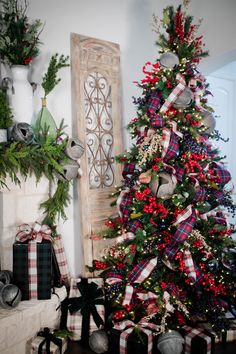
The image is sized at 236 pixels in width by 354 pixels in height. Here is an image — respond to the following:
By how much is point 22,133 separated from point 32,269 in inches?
36.1

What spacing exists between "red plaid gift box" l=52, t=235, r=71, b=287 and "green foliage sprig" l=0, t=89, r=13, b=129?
3.06 feet

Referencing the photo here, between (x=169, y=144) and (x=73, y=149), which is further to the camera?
(x=73, y=149)

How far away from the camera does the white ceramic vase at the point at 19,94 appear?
2086mm

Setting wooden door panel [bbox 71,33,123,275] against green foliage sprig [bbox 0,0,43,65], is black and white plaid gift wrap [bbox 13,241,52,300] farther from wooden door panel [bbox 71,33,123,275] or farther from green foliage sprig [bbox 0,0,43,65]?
green foliage sprig [bbox 0,0,43,65]

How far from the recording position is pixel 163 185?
1.97 meters

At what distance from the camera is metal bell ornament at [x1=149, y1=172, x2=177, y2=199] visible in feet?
6.46

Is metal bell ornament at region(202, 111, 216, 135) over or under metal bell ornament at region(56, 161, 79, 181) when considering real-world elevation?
over

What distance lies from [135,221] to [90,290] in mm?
656

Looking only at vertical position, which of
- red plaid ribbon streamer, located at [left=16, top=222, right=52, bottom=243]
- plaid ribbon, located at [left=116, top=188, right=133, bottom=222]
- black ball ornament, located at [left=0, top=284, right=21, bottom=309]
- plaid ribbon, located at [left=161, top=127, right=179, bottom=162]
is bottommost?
black ball ornament, located at [left=0, top=284, right=21, bottom=309]

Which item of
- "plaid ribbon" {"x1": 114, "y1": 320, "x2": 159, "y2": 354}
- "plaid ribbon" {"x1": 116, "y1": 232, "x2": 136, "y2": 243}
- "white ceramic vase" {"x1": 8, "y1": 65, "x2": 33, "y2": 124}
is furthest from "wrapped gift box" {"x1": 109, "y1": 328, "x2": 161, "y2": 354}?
"white ceramic vase" {"x1": 8, "y1": 65, "x2": 33, "y2": 124}

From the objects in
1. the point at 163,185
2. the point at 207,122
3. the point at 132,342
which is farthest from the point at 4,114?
the point at 132,342

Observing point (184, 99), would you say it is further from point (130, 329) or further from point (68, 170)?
point (130, 329)

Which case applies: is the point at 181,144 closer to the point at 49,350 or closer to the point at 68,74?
the point at 68,74

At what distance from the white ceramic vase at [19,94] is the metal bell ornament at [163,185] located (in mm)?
1013
